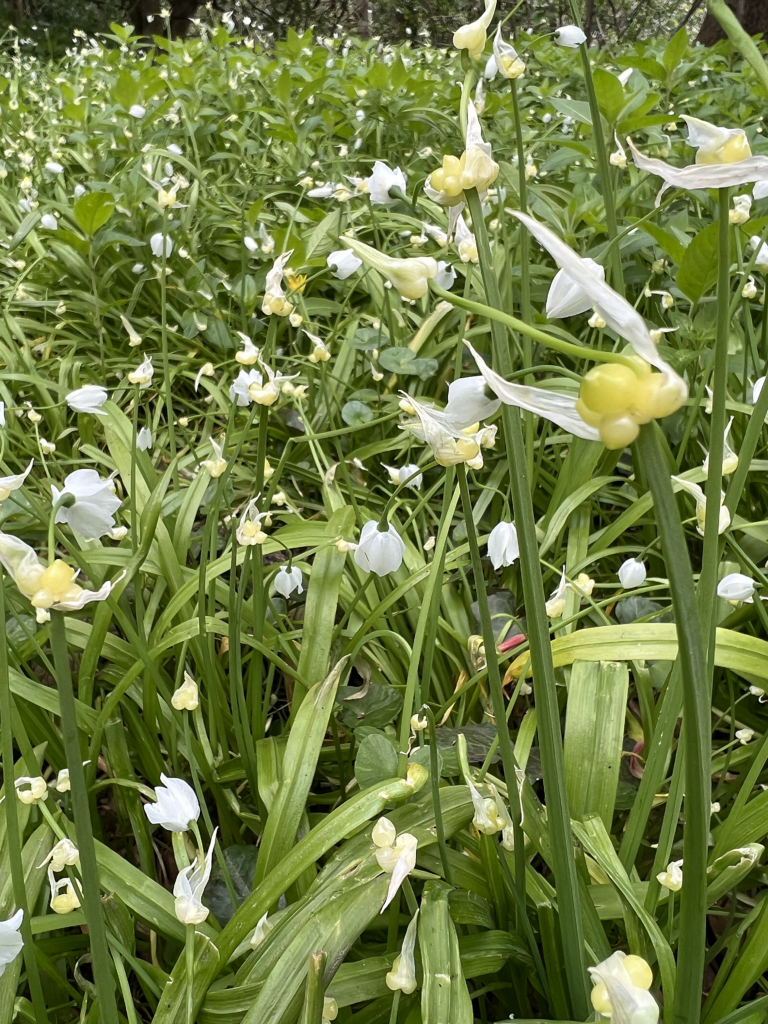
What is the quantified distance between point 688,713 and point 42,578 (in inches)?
12.4

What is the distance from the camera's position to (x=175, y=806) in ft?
2.26

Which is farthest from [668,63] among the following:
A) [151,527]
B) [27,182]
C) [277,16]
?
[277,16]

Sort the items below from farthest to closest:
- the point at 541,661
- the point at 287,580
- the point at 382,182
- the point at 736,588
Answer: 1. the point at 382,182
2. the point at 287,580
3. the point at 736,588
4. the point at 541,661

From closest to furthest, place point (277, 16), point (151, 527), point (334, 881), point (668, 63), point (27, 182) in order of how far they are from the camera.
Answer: point (334, 881), point (151, 527), point (668, 63), point (27, 182), point (277, 16)

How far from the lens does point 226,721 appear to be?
3.54ft

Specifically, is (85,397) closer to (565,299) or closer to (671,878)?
(565,299)

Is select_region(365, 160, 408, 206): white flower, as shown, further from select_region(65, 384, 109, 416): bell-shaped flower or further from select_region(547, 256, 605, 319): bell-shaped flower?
select_region(547, 256, 605, 319): bell-shaped flower

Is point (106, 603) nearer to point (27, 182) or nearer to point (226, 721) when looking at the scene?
point (226, 721)

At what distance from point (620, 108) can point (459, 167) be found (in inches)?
50.6

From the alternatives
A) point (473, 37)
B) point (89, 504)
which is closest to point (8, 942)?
point (89, 504)

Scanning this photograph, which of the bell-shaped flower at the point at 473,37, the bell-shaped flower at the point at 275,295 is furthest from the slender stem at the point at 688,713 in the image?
the bell-shaped flower at the point at 275,295

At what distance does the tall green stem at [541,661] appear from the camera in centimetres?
45

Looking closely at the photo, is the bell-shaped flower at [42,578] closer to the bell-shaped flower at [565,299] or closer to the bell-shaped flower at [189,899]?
the bell-shaped flower at [189,899]

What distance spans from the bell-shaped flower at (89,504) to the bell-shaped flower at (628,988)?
564 millimetres
